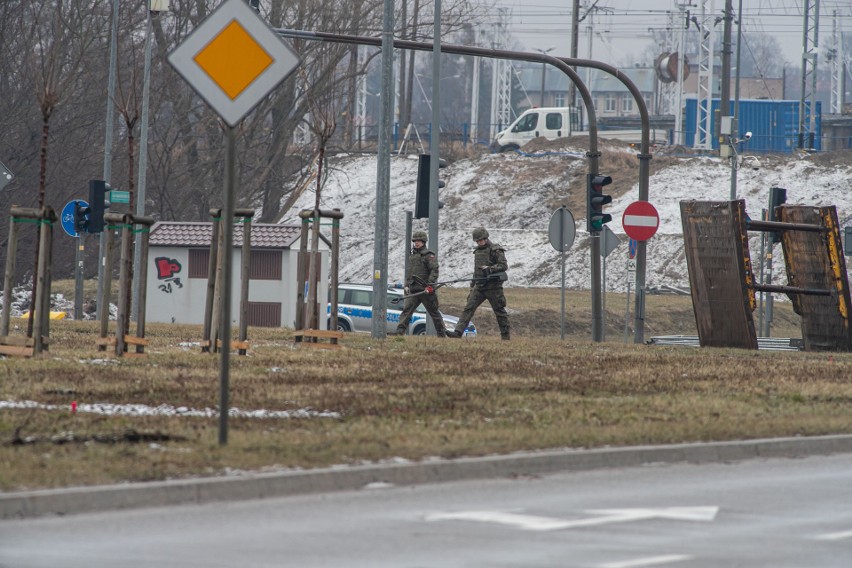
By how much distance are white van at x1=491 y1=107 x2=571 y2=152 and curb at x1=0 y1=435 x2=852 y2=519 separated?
67039 mm

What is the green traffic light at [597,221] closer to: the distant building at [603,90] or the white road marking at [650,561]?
the white road marking at [650,561]

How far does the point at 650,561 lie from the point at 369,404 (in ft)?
19.0

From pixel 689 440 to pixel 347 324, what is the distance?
26.8 meters

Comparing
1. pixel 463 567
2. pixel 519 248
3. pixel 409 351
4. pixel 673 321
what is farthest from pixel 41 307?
pixel 519 248

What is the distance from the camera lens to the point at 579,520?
7793mm

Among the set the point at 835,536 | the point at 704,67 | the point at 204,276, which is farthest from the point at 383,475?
the point at 704,67

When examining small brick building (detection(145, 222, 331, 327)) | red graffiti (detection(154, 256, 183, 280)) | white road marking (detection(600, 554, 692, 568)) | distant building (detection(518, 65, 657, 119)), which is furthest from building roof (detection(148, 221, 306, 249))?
distant building (detection(518, 65, 657, 119))

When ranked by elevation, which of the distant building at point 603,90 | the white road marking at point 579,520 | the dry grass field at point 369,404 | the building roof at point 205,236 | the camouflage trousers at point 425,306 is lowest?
the white road marking at point 579,520

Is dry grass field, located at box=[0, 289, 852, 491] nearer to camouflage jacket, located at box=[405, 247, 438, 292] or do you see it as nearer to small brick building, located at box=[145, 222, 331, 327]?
camouflage jacket, located at box=[405, 247, 438, 292]

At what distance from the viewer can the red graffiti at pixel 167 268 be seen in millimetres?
33938

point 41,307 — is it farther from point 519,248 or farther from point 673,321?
point 519,248

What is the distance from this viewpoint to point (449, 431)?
1055 cm

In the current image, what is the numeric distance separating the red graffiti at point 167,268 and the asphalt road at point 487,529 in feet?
83.5

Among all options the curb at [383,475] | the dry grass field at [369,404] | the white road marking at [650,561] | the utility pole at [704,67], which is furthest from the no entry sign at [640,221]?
the utility pole at [704,67]
